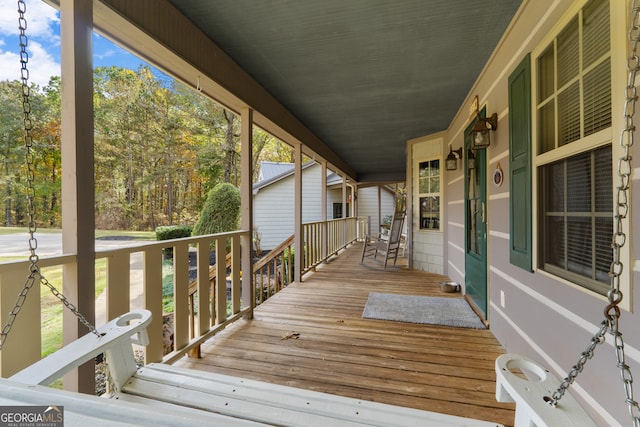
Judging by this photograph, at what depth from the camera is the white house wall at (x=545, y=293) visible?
1096 millimetres

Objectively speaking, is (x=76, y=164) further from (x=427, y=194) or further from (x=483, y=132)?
(x=427, y=194)

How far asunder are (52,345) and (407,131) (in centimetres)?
578

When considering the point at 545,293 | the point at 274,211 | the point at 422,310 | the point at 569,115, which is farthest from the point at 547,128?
the point at 274,211

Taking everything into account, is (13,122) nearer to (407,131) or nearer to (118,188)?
(118,188)

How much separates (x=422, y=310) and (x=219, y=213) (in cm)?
640

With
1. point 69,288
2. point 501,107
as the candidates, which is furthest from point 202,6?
point 501,107

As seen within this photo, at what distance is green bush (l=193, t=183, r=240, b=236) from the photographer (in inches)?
309

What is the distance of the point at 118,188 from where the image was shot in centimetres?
1212

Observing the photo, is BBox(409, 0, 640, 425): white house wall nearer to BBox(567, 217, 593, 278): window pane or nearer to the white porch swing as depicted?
BBox(567, 217, 593, 278): window pane

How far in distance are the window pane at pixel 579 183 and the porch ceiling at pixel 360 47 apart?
129cm

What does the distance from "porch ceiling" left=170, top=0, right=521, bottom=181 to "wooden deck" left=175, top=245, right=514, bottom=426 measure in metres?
2.58

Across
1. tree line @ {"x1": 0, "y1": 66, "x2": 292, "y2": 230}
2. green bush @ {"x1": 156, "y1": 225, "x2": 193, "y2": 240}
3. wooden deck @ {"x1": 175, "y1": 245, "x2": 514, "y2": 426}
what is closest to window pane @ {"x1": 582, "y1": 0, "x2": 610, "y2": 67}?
wooden deck @ {"x1": 175, "y1": 245, "x2": 514, "y2": 426}

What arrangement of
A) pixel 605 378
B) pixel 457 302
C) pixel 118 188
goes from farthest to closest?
pixel 118 188, pixel 457 302, pixel 605 378

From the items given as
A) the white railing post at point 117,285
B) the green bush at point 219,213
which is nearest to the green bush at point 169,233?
the green bush at point 219,213
